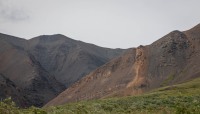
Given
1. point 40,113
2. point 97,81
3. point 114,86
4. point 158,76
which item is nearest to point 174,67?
point 158,76

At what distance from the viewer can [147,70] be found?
139 m

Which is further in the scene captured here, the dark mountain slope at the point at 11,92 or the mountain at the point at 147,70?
the dark mountain slope at the point at 11,92

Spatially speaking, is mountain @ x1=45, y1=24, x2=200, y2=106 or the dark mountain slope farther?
the dark mountain slope

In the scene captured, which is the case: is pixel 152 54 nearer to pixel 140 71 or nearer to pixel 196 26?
pixel 140 71

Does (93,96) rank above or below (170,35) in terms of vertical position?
below

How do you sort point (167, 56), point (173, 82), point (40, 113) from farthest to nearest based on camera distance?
point (167, 56) < point (173, 82) < point (40, 113)

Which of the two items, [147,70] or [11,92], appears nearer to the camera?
[147,70]

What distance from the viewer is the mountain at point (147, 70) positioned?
13100 centimetres

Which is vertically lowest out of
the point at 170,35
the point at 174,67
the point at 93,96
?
the point at 93,96

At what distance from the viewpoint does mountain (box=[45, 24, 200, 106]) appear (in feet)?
430

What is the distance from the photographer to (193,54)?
14062 centimetres

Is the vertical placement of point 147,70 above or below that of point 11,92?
above

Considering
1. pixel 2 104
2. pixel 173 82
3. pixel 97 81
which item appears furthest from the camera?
pixel 97 81

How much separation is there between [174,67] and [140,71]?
1167cm
